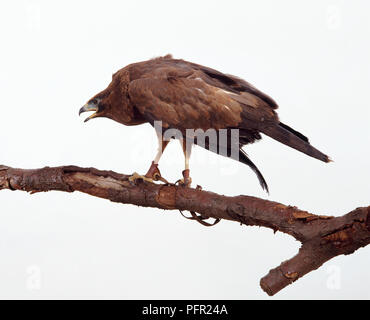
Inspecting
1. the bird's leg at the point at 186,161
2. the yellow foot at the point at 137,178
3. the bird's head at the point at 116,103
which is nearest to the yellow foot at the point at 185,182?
the bird's leg at the point at 186,161

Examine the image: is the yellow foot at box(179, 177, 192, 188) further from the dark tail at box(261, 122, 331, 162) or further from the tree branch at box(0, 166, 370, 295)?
the dark tail at box(261, 122, 331, 162)

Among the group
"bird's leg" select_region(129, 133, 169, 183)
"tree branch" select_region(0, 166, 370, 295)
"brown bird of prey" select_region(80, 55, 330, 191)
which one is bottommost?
"tree branch" select_region(0, 166, 370, 295)

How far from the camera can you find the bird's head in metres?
3.15

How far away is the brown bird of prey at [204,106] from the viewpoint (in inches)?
115

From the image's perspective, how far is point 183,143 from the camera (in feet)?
10.4

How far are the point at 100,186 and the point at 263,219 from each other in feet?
A: 3.06

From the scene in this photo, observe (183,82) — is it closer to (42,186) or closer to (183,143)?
(183,143)

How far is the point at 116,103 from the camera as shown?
3.20 m

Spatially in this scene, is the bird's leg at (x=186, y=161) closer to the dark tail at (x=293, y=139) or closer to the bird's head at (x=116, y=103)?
the bird's head at (x=116, y=103)

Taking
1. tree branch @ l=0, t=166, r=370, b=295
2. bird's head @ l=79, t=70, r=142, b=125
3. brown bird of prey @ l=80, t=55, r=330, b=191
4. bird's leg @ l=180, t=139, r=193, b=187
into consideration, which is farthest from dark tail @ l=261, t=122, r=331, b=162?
bird's head @ l=79, t=70, r=142, b=125

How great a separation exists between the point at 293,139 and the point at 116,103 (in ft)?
3.12

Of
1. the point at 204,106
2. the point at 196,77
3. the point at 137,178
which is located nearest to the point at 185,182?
the point at 137,178

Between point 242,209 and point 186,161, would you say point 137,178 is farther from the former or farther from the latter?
point 242,209

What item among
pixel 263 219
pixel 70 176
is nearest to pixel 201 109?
pixel 263 219
